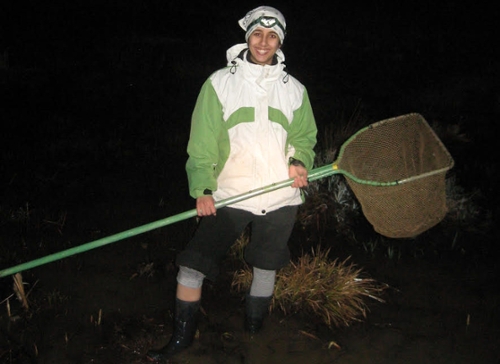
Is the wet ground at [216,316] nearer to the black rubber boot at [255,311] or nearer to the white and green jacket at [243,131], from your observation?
the black rubber boot at [255,311]

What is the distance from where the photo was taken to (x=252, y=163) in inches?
92.0

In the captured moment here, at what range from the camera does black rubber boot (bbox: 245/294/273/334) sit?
2.79 meters

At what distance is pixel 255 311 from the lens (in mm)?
2842

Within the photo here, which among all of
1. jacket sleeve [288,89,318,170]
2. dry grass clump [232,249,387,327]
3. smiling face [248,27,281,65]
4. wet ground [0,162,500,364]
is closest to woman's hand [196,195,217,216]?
jacket sleeve [288,89,318,170]

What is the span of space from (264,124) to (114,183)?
9.67ft

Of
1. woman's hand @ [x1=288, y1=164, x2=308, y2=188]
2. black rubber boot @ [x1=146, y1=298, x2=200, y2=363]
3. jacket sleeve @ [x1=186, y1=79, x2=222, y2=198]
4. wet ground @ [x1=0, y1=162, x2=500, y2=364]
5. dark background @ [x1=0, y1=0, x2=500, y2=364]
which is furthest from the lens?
dark background @ [x1=0, y1=0, x2=500, y2=364]

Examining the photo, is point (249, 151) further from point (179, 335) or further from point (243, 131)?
point (179, 335)

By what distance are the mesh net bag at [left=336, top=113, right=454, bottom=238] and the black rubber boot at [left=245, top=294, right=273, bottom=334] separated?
814 millimetres

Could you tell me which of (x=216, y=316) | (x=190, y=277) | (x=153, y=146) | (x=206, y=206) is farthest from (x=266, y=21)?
(x=153, y=146)

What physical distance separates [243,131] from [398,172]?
1142 mm

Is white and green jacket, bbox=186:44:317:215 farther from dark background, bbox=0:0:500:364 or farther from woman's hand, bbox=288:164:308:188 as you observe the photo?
dark background, bbox=0:0:500:364

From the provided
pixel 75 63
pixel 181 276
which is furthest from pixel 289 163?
pixel 75 63

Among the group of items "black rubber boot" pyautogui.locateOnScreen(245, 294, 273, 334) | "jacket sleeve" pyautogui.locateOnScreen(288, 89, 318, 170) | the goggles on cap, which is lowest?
"black rubber boot" pyautogui.locateOnScreen(245, 294, 273, 334)

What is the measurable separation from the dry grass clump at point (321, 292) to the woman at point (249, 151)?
742 millimetres
